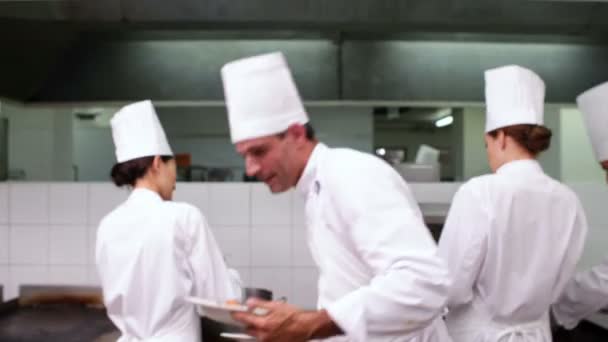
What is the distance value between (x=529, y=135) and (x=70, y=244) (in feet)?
6.36

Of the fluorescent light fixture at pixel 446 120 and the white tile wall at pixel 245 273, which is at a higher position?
the fluorescent light fixture at pixel 446 120

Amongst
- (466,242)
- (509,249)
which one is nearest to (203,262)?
(466,242)

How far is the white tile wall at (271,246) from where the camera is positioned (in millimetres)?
2680

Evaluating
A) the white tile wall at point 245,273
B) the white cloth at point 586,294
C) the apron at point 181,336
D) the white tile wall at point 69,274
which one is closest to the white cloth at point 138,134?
the apron at point 181,336

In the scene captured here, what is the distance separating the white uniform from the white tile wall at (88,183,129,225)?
1.77m

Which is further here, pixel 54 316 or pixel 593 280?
pixel 54 316

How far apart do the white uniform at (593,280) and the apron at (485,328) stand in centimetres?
25

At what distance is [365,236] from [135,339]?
1.08 m

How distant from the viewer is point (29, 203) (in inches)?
107

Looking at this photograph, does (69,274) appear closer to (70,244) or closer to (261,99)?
(70,244)

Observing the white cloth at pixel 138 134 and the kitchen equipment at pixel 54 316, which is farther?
the kitchen equipment at pixel 54 316

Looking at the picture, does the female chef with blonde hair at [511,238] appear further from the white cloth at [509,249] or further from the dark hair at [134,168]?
the dark hair at [134,168]

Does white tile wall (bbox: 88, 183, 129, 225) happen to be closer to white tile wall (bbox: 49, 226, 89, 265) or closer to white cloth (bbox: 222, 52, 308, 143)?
white tile wall (bbox: 49, 226, 89, 265)

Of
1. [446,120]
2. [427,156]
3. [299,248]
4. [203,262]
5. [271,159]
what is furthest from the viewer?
[446,120]
